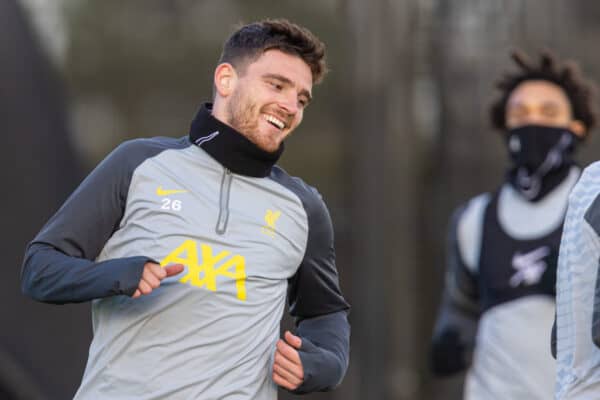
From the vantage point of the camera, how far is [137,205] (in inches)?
144

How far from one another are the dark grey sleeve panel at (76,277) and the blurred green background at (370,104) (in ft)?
24.8

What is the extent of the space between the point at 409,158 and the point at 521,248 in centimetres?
763

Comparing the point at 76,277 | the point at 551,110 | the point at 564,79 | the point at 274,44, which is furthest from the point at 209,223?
the point at 564,79

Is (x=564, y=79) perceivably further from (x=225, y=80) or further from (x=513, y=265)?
(x=225, y=80)

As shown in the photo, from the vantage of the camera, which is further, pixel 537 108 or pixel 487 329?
pixel 537 108

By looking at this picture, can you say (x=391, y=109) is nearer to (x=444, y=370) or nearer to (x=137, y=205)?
(x=444, y=370)

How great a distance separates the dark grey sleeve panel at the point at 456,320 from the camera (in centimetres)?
563

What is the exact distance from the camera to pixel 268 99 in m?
3.78

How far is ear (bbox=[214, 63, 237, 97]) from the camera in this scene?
3861mm

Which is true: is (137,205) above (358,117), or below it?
above

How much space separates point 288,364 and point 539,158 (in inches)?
97.6

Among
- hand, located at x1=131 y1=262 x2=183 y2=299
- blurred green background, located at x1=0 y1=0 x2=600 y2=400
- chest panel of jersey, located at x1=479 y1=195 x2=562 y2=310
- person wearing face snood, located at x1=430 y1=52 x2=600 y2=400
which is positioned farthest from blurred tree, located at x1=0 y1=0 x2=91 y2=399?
hand, located at x1=131 y1=262 x2=183 y2=299

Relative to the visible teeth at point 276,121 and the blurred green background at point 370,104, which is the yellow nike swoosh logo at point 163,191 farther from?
the blurred green background at point 370,104

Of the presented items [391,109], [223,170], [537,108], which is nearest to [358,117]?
[391,109]
